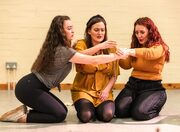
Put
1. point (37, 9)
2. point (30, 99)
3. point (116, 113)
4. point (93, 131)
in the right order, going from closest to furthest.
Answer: point (93, 131), point (30, 99), point (116, 113), point (37, 9)

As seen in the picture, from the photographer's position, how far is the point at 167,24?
217 inches

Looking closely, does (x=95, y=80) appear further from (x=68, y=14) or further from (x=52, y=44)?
(x=68, y=14)

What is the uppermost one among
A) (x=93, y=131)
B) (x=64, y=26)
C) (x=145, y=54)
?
(x=64, y=26)

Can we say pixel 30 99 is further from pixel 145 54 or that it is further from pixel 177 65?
pixel 177 65

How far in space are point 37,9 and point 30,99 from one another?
2441mm

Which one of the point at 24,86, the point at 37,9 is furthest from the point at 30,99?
the point at 37,9

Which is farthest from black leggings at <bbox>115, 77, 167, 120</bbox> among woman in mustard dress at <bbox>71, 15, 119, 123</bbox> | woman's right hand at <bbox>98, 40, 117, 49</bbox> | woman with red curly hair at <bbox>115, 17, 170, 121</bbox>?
woman's right hand at <bbox>98, 40, 117, 49</bbox>

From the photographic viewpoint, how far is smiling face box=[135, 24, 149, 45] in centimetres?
349

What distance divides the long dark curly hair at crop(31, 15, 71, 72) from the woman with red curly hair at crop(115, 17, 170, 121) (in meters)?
0.60

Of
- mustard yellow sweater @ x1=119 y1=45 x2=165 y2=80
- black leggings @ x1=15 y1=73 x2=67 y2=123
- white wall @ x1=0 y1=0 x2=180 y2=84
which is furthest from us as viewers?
white wall @ x1=0 y1=0 x2=180 y2=84

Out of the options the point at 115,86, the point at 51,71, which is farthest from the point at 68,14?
the point at 51,71

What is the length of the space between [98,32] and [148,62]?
55 centimetres

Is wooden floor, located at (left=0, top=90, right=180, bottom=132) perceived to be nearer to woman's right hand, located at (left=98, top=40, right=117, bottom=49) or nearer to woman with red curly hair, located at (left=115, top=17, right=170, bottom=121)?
woman with red curly hair, located at (left=115, top=17, right=170, bottom=121)

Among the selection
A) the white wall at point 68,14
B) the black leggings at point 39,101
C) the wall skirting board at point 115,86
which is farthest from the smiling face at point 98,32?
the wall skirting board at point 115,86
